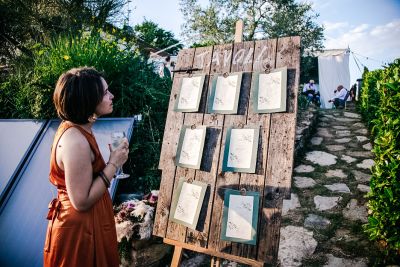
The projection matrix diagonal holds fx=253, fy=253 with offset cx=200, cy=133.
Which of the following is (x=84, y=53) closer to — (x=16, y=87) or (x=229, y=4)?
(x=16, y=87)

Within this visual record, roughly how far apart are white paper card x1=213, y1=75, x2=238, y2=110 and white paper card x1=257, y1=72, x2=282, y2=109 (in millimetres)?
185

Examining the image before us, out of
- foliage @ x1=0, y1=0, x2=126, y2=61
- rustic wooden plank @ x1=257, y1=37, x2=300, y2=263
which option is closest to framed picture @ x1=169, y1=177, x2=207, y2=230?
rustic wooden plank @ x1=257, y1=37, x2=300, y2=263

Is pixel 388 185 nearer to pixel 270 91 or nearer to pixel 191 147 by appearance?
pixel 270 91

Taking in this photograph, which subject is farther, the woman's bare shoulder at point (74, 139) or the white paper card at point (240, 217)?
the white paper card at point (240, 217)

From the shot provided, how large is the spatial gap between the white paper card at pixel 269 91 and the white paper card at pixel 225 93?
0.61 feet

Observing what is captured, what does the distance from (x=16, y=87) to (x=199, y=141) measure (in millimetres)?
3873

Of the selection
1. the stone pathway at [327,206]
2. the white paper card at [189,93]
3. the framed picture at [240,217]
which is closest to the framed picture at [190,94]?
the white paper card at [189,93]

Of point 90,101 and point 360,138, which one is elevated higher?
point 360,138

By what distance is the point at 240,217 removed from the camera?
63.6 inches

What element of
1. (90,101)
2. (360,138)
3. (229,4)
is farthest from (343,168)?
(229,4)

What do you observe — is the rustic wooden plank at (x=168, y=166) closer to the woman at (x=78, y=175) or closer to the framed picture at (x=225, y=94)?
the framed picture at (x=225, y=94)

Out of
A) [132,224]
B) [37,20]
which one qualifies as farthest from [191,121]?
[37,20]

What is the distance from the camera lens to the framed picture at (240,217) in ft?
5.15

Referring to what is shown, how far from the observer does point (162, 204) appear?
1.95 meters
